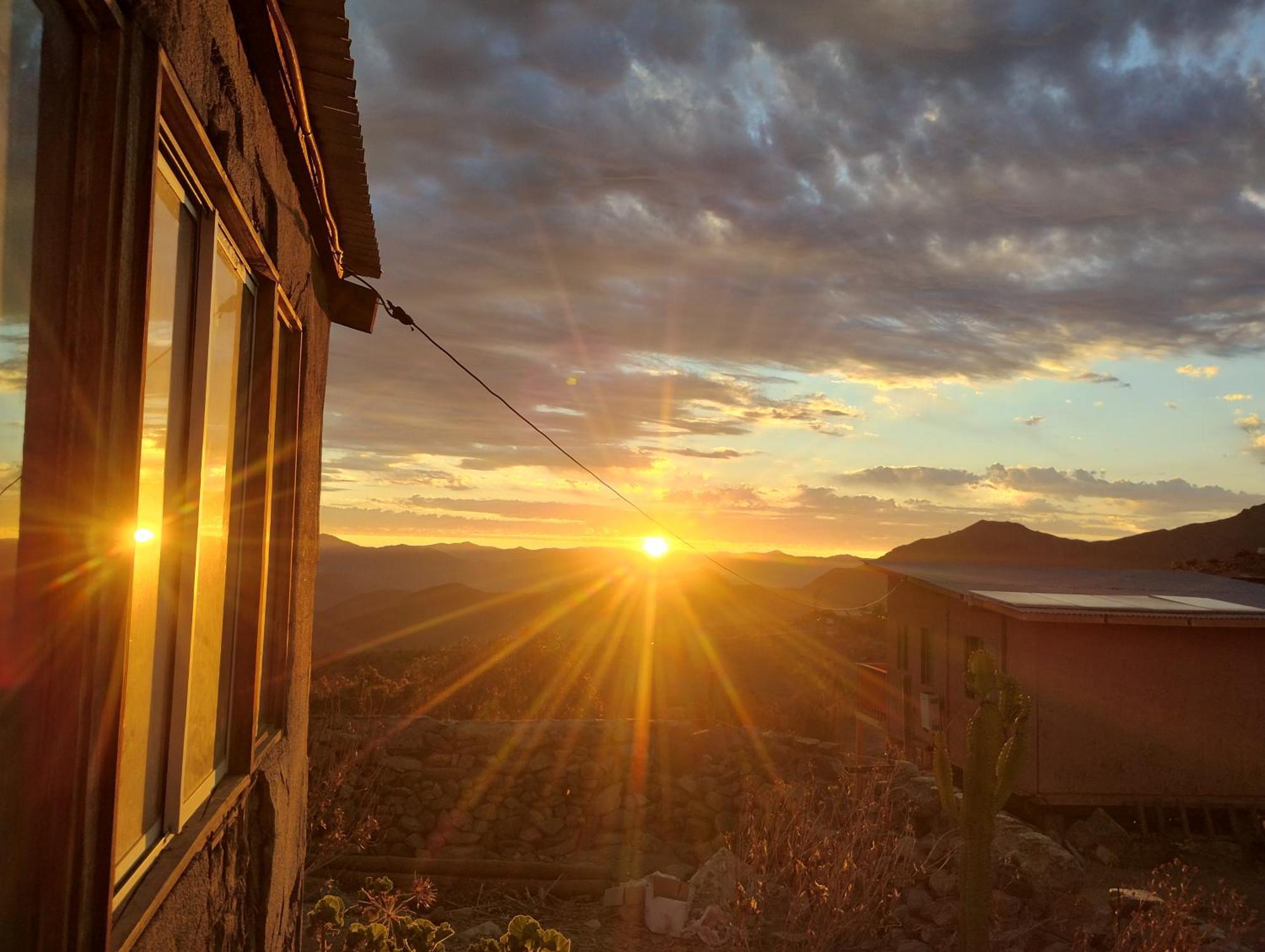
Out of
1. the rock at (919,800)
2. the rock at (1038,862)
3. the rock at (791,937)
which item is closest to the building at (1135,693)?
the rock at (919,800)

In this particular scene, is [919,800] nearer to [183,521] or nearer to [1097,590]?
[1097,590]

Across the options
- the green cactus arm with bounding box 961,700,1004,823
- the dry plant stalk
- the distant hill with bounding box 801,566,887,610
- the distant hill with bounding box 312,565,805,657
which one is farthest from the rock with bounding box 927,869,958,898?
the distant hill with bounding box 801,566,887,610

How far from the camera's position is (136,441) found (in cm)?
209

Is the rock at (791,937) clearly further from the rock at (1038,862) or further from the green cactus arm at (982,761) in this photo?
the rock at (1038,862)

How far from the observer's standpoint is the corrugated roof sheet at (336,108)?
3.76 m

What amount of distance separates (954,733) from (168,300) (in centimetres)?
1455

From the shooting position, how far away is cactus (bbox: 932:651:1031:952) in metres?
7.36

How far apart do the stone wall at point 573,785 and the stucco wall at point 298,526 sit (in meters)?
5.95

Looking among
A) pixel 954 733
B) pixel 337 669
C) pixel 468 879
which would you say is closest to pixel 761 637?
pixel 337 669

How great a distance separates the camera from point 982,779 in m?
7.62

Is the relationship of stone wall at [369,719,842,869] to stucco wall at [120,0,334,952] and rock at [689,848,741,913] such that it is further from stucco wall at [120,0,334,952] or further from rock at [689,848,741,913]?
stucco wall at [120,0,334,952]

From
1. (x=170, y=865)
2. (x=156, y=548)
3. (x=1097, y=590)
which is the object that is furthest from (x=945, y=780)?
(x=1097, y=590)

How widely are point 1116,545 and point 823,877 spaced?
68.7m

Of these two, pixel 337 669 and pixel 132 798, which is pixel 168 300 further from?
pixel 337 669
